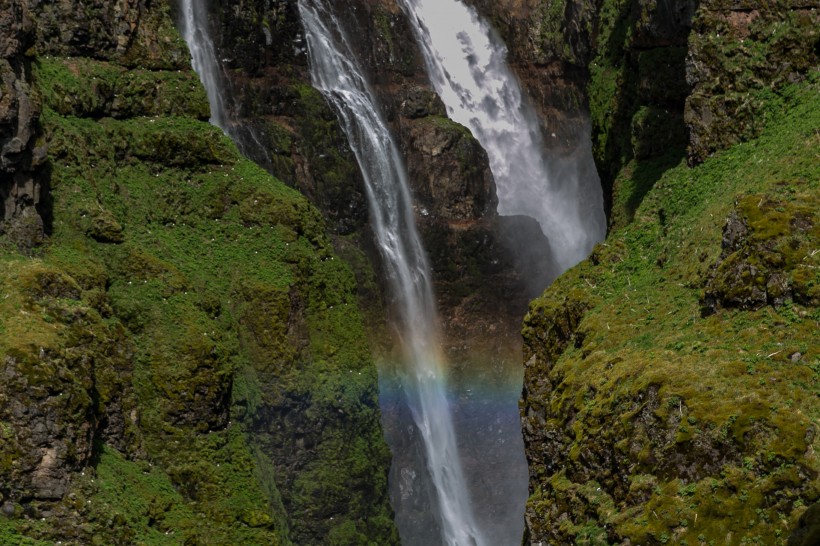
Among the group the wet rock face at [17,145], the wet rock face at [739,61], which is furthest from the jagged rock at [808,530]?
the wet rock face at [17,145]

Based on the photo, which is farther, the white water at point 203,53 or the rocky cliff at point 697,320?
the white water at point 203,53

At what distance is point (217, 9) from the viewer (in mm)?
64562

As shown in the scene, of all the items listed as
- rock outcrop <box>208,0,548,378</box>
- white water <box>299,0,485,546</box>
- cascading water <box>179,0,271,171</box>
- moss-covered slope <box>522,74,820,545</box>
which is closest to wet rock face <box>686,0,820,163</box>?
moss-covered slope <box>522,74,820,545</box>

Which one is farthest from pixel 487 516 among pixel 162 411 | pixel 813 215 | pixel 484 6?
pixel 813 215

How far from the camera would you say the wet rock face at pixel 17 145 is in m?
45.3

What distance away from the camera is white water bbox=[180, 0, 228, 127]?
208 feet

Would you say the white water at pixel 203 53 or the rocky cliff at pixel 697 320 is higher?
→ the white water at pixel 203 53

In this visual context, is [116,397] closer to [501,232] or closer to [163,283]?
[163,283]

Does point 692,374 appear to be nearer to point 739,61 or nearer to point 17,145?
point 739,61

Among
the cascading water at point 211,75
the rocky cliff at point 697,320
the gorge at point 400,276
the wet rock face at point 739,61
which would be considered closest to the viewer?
the rocky cliff at point 697,320

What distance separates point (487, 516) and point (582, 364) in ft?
118

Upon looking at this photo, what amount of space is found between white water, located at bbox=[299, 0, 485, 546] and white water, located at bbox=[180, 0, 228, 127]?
5.87 metres

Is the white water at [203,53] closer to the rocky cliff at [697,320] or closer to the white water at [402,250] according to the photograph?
the white water at [402,250]

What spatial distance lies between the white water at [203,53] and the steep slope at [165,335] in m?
5.09
